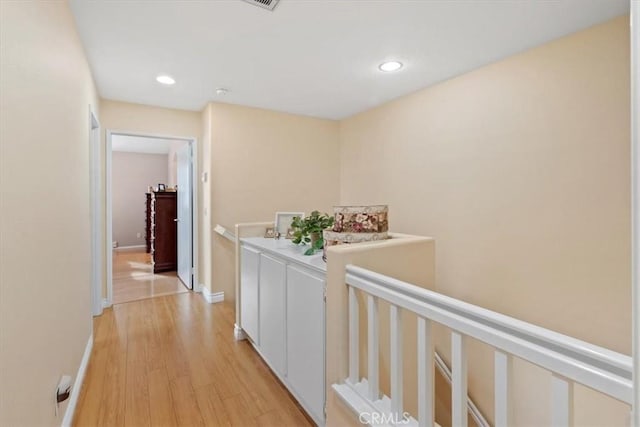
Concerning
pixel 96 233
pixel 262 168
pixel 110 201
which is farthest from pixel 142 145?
pixel 262 168

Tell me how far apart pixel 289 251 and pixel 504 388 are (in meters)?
1.32

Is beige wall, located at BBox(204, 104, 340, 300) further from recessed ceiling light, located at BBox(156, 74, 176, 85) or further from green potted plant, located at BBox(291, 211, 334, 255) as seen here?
green potted plant, located at BBox(291, 211, 334, 255)

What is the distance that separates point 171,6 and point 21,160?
1266mm

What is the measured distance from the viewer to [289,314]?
1.79m

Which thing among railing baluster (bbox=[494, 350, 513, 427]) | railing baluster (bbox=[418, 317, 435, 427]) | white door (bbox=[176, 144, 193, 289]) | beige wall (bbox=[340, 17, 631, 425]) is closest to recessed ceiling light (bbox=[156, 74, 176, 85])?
white door (bbox=[176, 144, 193, 289])

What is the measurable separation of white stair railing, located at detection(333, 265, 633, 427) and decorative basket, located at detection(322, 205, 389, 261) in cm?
25

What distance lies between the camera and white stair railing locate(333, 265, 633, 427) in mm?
621

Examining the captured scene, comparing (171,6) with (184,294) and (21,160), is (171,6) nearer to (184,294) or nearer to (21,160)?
(21,160)

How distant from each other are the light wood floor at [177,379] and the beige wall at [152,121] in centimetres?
120

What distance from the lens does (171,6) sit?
178 cm

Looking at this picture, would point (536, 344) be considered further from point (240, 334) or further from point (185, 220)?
point (185, 220)

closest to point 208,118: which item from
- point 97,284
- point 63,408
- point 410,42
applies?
point 97,284

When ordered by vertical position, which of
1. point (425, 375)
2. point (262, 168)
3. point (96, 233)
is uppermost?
point (262, 168)

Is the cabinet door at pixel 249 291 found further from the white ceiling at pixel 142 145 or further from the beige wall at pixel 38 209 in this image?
the white ceiling at pixel 142 145
